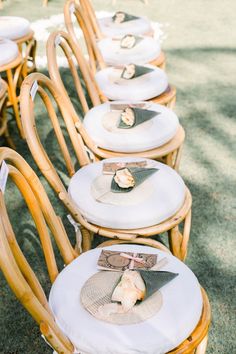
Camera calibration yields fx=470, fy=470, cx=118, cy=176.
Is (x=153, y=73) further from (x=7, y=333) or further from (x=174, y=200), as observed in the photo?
(x=7, y=333)

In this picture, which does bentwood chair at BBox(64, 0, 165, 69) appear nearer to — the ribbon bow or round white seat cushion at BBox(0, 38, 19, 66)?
round white seat cushion at BBox(0, 38, 19, 66)

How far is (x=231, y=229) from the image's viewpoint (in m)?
2.12

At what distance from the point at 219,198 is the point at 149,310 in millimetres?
1280

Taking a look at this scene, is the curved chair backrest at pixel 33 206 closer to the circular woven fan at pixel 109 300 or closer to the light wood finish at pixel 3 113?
the circular woven fan at pixel 109 300

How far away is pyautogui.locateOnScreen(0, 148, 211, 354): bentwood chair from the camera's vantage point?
1.00m

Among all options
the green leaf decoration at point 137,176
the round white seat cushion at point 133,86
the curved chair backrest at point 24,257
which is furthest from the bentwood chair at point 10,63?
the curved chair backrest at point 24,257

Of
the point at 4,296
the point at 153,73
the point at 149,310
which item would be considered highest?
the point at 149,310

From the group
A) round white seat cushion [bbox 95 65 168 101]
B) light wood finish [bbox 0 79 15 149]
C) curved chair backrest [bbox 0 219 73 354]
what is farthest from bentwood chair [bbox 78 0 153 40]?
curved chair backrest [bbox 0 219 73 354]

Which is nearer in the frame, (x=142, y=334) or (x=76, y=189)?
(x=142, y=334)

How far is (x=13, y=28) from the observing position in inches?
120

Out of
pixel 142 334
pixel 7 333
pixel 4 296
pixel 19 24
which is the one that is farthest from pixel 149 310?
pixel 19 24

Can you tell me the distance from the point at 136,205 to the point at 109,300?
41cm

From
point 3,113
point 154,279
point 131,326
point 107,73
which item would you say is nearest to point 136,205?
point 154,279

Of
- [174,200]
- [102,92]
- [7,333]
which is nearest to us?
[174,200]
